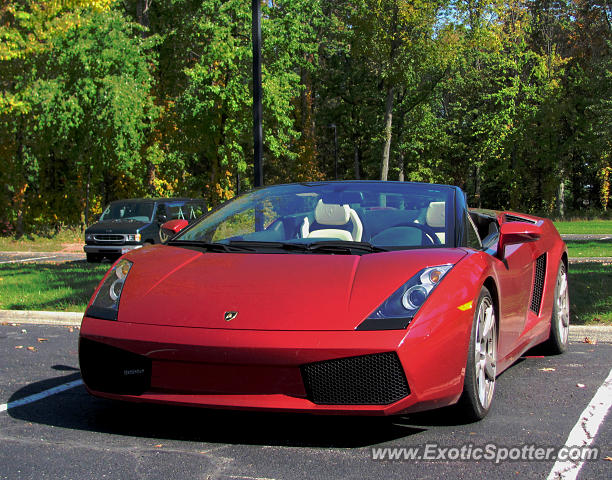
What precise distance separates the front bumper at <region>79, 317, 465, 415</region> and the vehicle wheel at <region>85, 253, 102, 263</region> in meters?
16.9

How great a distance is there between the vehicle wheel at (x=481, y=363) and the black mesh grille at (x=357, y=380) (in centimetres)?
55

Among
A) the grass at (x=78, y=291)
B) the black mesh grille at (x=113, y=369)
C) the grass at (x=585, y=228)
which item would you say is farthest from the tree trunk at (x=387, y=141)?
the black mesh grille at (x=113, y=369)

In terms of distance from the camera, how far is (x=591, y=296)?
29.1ft

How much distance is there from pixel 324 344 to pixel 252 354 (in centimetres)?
33

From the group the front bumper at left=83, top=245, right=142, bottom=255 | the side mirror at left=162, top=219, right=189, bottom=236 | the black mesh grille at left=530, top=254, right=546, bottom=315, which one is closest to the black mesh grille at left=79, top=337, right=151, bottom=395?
the side mirror at left=162, top=219, right=189, bottom=236

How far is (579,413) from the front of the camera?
450 centimetres

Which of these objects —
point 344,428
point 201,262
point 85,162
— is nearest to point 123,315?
point 201,262

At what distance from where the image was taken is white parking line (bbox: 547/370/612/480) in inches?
135

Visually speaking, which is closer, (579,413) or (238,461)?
(238,461)

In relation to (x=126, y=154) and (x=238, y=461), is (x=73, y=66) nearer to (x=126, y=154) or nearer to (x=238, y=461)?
(x=126, y=154)

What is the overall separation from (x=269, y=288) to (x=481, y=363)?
1.29 metres

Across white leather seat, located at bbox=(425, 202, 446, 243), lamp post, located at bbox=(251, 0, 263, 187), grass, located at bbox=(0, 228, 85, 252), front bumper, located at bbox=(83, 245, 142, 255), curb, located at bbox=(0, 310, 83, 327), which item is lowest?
grass, located at bbox=(0, 228, 85, 252)

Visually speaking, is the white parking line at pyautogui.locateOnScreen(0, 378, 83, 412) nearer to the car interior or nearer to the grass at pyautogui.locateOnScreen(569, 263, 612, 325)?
the car interior

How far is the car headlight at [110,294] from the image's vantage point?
13.1 feet
